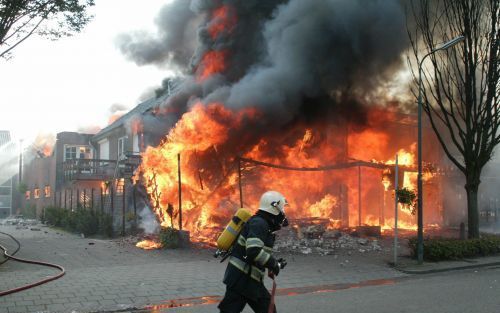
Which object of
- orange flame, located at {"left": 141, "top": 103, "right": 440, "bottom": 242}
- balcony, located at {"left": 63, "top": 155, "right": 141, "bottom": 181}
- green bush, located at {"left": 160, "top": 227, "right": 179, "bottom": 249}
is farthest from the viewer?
balcony, located at {"left": 63, "top": 155, "right": 141, "bottom": 181}

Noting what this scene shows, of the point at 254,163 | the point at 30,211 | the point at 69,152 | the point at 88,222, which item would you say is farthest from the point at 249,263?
the point at 30,211

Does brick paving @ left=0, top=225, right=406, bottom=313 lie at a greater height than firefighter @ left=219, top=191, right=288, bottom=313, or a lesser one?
lesser

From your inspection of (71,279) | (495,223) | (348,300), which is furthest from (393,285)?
(495,223)

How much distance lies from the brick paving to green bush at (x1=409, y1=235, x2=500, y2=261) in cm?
97

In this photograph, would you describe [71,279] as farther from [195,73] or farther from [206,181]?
[195,73]

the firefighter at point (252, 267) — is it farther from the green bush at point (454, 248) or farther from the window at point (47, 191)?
the window at point (47, 191)

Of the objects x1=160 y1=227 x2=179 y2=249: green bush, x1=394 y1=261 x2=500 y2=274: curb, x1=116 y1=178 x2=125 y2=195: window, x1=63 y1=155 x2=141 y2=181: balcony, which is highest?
x1=63 y1=155 x2=141 y2=181: balcony

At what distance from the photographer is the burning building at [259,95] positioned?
13734mm

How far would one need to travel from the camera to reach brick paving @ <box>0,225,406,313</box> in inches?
266

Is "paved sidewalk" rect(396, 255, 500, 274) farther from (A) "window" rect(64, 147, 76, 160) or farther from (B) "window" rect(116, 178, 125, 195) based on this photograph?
(A) "window" rect(64, 147, 76, 160)

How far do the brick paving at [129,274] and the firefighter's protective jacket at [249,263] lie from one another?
297 cm

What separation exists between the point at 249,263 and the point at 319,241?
9.05 meters

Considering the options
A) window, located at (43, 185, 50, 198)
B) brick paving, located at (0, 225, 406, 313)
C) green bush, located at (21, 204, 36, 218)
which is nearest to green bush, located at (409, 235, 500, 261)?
brick paving, located at (0, 225, 406, 313)

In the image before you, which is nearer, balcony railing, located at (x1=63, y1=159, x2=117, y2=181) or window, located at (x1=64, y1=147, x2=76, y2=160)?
balcony railing, located at (x1=63, y1=159, x2=117, y2=181)
